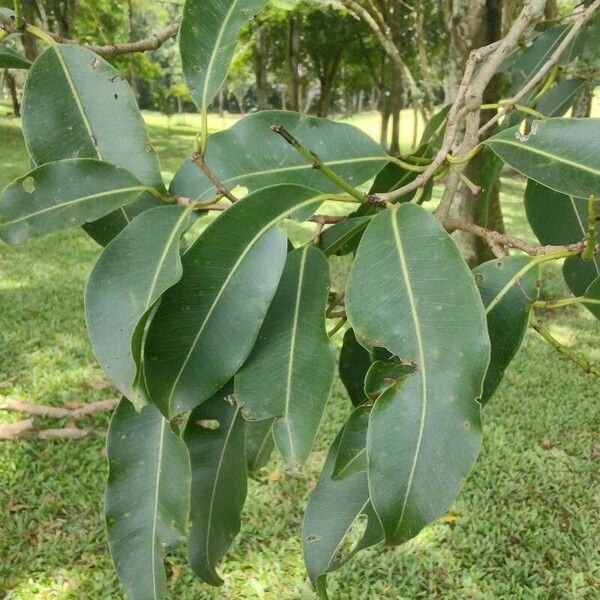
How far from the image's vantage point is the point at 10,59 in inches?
27.2

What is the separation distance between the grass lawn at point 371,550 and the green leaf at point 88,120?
150 centimetres

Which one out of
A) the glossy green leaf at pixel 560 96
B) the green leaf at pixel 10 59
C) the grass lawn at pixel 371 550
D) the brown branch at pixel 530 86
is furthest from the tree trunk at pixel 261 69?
the green leaf at pixel 10 59

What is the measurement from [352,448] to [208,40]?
0.44 metres

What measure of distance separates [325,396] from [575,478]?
6.88 ft

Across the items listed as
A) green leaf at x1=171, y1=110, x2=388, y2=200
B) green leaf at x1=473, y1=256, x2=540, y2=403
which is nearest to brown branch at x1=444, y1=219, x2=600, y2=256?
green leaf at x1=473, y1=256, x2=540, y2=403

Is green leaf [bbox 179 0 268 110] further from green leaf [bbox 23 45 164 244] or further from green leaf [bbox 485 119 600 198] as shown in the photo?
green leaf [bbox 485 119 600 198]

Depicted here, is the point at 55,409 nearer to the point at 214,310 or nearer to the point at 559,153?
the point at 214,310

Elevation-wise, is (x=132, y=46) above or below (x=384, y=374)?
above

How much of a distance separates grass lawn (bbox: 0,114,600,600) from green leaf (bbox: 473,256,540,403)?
1431 millimetres

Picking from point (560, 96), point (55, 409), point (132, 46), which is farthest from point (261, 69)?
point (132, 46)

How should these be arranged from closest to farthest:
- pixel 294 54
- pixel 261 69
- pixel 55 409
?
pixel 55 409, pixel 294 54, pixel 261 69

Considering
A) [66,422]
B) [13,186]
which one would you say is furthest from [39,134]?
[66,422]

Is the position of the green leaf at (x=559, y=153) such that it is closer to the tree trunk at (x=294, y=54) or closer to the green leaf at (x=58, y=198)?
the green leaf at (x=58, y=198)

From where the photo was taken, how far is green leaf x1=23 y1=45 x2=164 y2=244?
0.66 metres
